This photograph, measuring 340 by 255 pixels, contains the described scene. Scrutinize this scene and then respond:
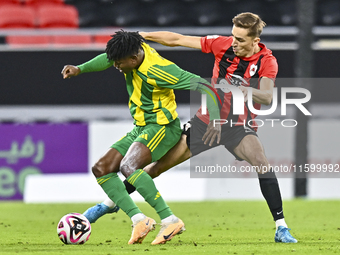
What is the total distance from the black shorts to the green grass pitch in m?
0.73

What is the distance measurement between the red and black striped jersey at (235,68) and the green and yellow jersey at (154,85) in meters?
0.31

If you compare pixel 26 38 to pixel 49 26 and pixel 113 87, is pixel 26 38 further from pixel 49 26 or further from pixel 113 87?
pixel 113 87

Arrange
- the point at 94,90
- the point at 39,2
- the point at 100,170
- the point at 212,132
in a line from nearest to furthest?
the point at 100,170 < the point at 212,132 < the point at 94,90 < the point at 39,2

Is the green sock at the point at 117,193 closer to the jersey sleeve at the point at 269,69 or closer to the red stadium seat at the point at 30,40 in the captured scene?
the jersey sleeve at the point at 269,69

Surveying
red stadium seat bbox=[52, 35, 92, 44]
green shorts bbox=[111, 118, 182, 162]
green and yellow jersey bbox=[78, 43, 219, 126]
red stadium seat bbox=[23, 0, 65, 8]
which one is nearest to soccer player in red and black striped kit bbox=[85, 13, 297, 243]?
green shorts bbox=[111, 118, 182, 162]

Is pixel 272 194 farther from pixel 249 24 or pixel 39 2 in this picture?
pixel 39 2

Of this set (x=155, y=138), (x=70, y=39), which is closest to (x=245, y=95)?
(x=155, y=138)

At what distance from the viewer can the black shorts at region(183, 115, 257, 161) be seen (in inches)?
187

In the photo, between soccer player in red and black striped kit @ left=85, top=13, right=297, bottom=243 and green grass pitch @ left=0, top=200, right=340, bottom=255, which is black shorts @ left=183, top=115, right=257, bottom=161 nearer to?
soccer player in red and black striped kit @ left=85, top=13, right=297, bottom=243

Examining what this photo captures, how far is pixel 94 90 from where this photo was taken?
30.7 ft

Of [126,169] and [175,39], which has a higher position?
[175,39]

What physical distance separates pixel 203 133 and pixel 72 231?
1277mm

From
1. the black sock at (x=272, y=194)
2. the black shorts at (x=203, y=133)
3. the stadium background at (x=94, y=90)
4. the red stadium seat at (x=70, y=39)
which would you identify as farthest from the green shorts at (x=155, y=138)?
the red stadium seat at (x=70, y=39)

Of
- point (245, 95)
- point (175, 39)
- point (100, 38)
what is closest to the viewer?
point (245, 95)
